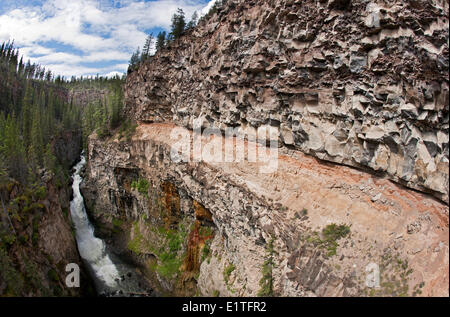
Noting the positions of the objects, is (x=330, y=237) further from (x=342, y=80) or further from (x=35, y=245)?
(x=35, y=245)

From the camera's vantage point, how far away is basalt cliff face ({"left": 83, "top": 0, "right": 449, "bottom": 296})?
37.6ft

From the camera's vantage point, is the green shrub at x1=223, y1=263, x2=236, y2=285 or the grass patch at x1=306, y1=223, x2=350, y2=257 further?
the green shrub at x1=223, y1=263, x2=236, y2=285

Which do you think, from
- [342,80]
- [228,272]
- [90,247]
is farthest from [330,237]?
[90,247]

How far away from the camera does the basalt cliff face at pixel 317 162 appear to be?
37.6ft

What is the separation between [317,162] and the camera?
55.1 feet

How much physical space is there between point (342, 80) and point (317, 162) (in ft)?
17.7

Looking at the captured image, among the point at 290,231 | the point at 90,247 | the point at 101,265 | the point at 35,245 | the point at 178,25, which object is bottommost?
the point at 101,265

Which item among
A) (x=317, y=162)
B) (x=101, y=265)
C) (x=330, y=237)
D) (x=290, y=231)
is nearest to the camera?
(x=330, y=237)

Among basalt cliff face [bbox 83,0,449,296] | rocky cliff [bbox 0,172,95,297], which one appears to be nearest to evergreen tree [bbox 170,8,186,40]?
basalt cliff face [bbox 83,0,449,296]

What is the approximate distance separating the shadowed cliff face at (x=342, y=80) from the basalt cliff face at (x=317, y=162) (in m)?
0.07

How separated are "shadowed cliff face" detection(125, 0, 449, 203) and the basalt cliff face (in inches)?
2.6

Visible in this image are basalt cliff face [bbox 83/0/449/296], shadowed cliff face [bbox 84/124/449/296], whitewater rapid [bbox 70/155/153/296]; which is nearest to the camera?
shadowed cliff face [bbox 84/124/449/296]

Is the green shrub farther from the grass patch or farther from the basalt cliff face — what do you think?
the grass patch
